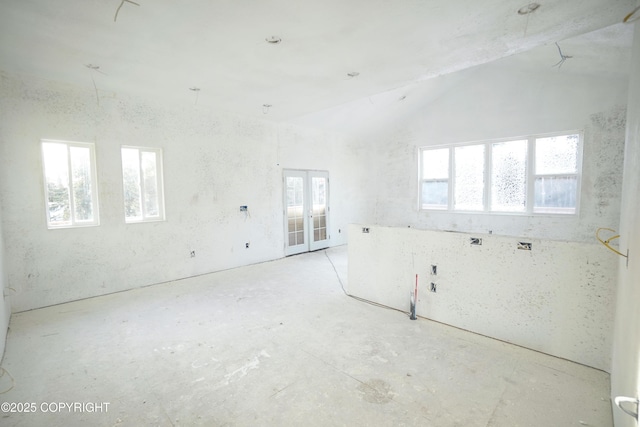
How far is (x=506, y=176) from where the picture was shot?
656 centimetres

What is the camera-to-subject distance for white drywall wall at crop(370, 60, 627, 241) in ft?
17.7

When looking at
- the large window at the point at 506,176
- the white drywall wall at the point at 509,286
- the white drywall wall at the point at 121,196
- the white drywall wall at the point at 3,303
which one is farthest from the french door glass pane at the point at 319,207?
the white drywall wall at the point at 3,303

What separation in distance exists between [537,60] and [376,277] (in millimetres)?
5159

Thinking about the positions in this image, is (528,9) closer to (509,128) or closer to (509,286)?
(509,286)

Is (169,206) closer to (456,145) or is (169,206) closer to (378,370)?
(378,370)

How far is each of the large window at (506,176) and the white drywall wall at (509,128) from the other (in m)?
0.18

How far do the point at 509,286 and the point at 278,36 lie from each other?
10.7 ft

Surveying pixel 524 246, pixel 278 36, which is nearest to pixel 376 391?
pixel 524 246

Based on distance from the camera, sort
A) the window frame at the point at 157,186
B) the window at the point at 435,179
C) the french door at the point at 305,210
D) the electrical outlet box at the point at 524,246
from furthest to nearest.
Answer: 1. the window at the point at 435,179
2. the french door at the point at 305,210
3. the window frame at the point at 157,186
4. the electrical outlet box at the point at 524,246

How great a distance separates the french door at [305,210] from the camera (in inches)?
266

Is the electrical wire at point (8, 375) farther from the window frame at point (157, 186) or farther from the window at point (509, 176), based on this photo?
the window at point (509, 176)

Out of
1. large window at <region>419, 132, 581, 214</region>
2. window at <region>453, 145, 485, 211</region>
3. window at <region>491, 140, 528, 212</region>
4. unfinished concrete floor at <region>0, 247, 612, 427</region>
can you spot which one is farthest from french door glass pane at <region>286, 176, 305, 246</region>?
window at <region>491, 140, 528, 212</region>

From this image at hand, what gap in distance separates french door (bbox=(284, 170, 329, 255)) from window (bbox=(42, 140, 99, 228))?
3.46 metres

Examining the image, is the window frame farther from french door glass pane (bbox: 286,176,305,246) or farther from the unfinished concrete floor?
french door glass pane (bbox: 286,176,305,246)
